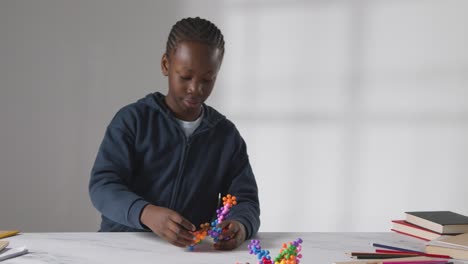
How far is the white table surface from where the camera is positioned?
1.16 metres

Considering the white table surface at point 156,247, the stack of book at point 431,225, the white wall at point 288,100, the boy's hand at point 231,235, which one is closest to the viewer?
the white table surface at point 156,247

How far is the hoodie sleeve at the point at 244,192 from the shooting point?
143cm

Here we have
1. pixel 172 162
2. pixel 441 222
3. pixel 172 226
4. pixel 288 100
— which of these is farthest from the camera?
pixel 288 100

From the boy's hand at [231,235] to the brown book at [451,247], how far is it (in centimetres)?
38

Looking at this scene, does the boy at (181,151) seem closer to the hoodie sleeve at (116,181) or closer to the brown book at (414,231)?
the hoodie sleeve at (116,181)

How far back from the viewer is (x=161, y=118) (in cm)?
161

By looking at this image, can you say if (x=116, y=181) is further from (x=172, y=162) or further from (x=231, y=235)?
(x=231, y=235)

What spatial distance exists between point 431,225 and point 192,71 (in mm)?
650

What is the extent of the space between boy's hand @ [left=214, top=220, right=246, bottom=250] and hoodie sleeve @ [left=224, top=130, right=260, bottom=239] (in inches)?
2.2

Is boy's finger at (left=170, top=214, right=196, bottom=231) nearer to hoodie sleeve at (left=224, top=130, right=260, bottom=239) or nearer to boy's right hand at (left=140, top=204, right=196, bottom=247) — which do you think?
boy's right hand at (left=140, top=204, right=196, bottom=247)

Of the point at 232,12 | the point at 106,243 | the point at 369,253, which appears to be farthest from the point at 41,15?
the point at 369,253

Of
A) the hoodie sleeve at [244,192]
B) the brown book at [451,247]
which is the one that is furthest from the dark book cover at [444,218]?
the hoodie sleeve at [244,192]

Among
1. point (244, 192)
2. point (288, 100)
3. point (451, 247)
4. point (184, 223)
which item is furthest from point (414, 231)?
point (288, 100)

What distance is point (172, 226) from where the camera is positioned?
1219 mm
